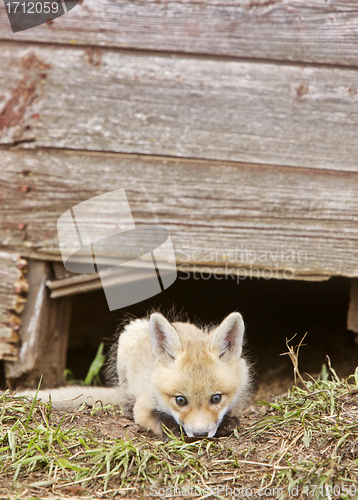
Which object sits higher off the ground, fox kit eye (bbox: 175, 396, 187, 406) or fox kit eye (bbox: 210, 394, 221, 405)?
fox kit eye (bbox: 175, 396, 187, 406)

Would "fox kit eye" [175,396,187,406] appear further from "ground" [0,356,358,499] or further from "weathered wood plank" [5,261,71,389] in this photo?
"weathered wood plank" [5,261,71,389]

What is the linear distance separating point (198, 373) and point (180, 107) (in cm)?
190

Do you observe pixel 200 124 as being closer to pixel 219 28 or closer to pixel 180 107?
pixel 180 107

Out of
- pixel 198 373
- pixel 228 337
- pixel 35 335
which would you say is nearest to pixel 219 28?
pixel 228 337

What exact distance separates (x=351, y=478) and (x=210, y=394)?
2.76 feet

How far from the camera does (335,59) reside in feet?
10.5

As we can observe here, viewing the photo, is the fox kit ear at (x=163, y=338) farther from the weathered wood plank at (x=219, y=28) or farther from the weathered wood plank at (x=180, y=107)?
the weathered wood plank at (x=219, y=28)

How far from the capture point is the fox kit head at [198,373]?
2502 mm

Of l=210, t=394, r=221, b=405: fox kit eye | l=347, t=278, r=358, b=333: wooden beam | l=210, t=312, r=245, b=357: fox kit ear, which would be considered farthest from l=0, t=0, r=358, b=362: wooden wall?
l=210, t=394, r=221, b=405: fox kit eye

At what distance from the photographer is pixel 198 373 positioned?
2549mm

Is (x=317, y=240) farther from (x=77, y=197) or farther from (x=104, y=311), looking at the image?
(x=104, y=311)

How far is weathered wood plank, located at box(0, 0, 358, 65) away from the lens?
3.16 m

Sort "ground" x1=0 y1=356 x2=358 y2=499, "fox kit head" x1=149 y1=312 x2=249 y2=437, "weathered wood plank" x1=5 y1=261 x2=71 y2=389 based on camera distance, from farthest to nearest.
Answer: "weathered wood plank" x1=5 y1=261 x2=71 y2=389 → "fox kit head" x1=149 y1=312 x2=249 y2=437 → "ground" x1=0 y1=356 x2=358 y2=499

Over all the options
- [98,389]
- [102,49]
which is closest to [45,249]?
[98,389]
